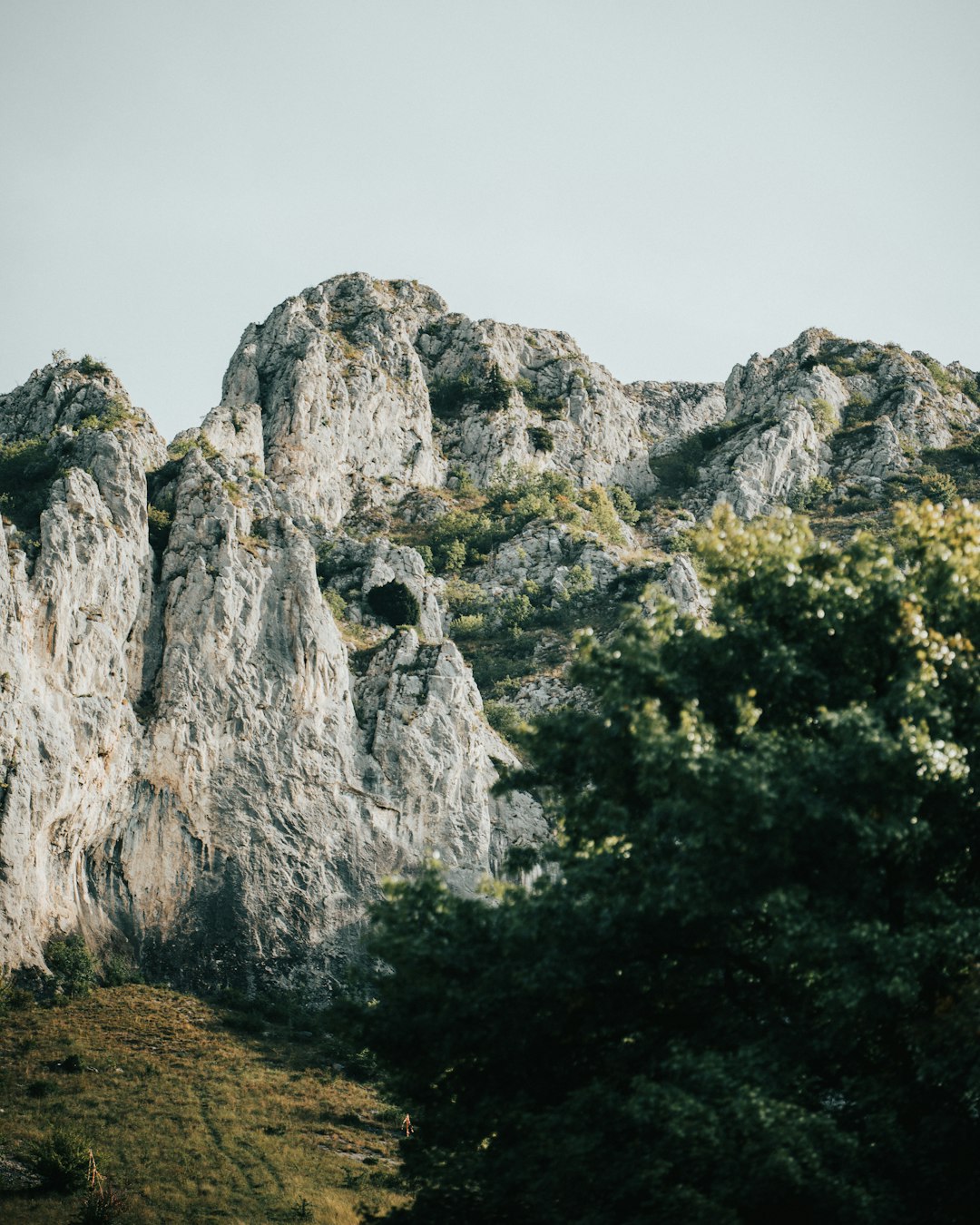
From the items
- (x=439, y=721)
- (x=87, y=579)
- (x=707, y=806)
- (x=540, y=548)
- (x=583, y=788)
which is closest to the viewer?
(x=707, y=806)

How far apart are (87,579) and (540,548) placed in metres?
43.7

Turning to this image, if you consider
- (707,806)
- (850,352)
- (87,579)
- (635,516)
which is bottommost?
(707,806)

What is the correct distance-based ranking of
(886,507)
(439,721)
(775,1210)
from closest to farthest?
1. (775,1210)
2. (439,721)
3. (886,507)

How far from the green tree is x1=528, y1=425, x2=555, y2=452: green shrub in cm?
9088

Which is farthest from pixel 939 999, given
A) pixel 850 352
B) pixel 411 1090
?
pixel 850 352

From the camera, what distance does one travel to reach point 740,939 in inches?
502

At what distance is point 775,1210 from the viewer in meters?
11.2

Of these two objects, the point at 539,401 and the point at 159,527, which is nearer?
the point at 159,527

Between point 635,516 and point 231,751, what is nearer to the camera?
point 231,751

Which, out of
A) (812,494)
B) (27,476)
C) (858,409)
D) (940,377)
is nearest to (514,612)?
(27,476)

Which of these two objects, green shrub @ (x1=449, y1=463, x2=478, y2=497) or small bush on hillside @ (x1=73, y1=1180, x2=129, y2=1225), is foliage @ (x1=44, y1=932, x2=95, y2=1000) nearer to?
small bush on hillside @ (x1=73, y1=1180, x2=129, y2=1225)

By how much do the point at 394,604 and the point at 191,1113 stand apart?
3803 cm

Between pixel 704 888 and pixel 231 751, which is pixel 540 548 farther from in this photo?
pixel 704 888

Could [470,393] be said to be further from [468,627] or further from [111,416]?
[111,416]
